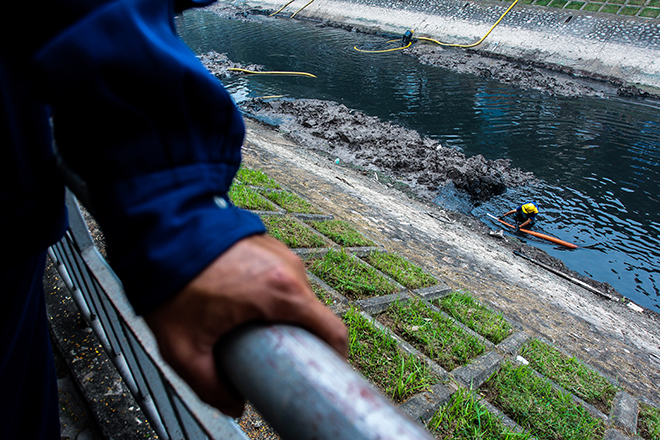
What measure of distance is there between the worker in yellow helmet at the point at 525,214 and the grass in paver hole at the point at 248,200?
628 cm

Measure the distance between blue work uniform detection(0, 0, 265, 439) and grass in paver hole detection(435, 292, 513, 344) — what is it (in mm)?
3644

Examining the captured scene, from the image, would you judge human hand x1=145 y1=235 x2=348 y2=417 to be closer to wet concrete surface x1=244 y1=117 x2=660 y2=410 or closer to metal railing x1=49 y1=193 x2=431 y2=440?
metal railing x1=49 y1=193 x2=431 y2=440

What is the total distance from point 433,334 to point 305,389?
2.97m

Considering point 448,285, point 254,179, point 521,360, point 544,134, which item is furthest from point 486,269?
point 544,134

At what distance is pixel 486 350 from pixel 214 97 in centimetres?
336

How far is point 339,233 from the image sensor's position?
189 inches

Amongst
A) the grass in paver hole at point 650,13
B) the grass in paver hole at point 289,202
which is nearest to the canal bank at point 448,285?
the grass in paver hole at point 289,202

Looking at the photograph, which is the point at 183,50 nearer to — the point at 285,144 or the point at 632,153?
the point at 285,144

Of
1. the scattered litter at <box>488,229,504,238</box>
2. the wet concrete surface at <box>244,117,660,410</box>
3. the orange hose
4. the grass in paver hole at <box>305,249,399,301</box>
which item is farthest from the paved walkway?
the grass in paver hole at <box>305,249,399,301</box>

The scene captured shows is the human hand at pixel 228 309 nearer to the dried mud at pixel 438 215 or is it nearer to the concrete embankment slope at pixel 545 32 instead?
the dried mud at pixel 438 215

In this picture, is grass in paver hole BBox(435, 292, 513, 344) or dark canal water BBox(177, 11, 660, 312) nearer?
grass in paver hole BBox(435, 292, 513, 344)

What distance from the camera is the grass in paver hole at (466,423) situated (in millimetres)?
2270

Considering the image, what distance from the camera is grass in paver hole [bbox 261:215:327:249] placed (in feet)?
13.0

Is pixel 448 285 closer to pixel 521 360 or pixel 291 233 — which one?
pixel 521 360
